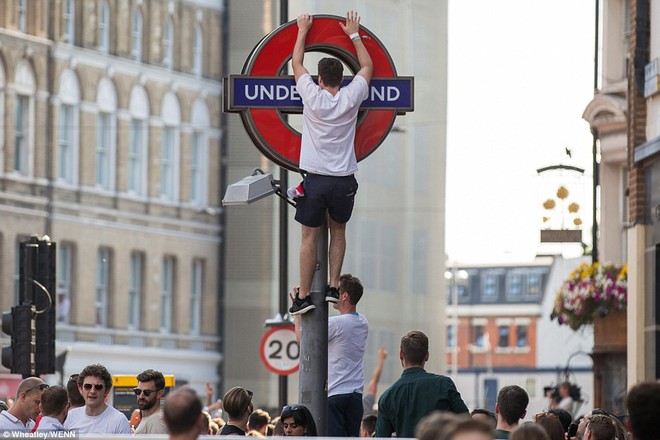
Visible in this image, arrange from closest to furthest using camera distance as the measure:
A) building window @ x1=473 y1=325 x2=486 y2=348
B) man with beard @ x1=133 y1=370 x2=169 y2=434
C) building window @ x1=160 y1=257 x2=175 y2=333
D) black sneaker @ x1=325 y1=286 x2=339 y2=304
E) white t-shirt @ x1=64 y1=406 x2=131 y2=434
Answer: black sneaker @ x1=325 y1=286 x2=339 y2=304
white t-shirt @ x1=64 y1=406 x2=131 y2=434
man with beard @ x1=133 y1=370 x2=169 y2=434
building window @ x1=160 y1=257 x2=175 y2=333
building window @ x1=473 y1=325 x2=486 y2=348

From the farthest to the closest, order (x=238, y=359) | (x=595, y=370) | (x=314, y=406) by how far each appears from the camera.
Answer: (x=238, y=359) → (x=595, y=370) → (x=314, y=406)

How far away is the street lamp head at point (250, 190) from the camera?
1083cm

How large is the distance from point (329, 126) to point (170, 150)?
59.1 metres

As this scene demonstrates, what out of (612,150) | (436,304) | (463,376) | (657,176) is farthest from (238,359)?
(463,376)

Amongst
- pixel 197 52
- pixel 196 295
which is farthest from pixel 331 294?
pixel 196 295

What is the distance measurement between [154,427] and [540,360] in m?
133

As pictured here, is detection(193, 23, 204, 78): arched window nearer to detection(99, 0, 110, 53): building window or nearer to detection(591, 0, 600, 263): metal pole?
detection(99, 0, 110, 53): building window

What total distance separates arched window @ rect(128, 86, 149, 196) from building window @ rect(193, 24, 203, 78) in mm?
3312

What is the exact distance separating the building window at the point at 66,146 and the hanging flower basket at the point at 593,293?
116 ft

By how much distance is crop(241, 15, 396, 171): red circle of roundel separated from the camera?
1109 cm

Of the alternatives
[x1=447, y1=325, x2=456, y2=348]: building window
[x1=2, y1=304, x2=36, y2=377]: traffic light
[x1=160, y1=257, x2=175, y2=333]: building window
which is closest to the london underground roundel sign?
[x1=2, y1=304, x2=36, y2=377]: traffic light

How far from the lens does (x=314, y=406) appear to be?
10.8 m

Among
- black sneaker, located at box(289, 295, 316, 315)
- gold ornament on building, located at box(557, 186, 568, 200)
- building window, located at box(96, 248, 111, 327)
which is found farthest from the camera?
building window, located at box(96, 248, 111, 327)

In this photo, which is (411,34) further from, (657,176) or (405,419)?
(405,419)
